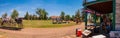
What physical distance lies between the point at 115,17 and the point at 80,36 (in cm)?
402

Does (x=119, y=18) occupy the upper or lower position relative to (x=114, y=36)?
upper

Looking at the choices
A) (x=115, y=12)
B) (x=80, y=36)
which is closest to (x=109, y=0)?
(x=115, y=12)

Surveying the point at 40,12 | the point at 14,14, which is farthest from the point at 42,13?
the point at 14,14

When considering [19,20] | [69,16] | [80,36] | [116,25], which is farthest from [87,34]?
[69,16]

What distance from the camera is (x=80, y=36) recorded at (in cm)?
1788

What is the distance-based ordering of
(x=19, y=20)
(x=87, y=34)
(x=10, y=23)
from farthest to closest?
1. (x=10, y=23)
2. (x=19, y=20)
3. (x=87, y=34)

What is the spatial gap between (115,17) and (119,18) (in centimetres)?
26

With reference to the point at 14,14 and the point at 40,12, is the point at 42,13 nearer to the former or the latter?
the point at 40,12

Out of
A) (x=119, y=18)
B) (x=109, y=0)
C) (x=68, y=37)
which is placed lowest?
(x=68, y=37)

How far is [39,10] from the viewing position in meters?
116

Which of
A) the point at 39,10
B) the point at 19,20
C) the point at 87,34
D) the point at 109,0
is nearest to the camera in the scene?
the point at 109,0

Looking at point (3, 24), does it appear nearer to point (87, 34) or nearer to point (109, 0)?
point (87, 34)

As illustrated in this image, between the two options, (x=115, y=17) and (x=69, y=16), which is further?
(x=69, y=16)

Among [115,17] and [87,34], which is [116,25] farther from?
[87,34]
